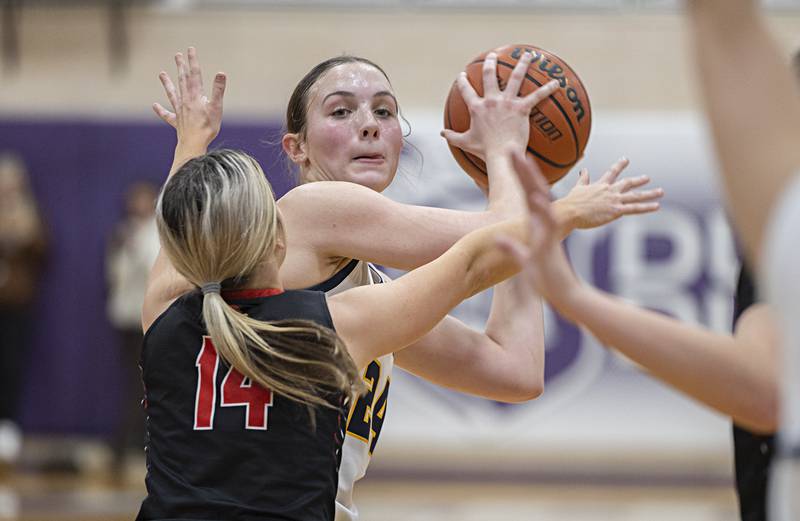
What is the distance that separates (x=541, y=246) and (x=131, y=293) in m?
7.55

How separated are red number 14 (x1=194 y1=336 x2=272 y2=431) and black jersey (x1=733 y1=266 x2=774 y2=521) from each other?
92 cm

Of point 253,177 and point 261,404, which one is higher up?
point 253,177

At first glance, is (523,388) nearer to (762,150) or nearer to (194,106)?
(194,106)

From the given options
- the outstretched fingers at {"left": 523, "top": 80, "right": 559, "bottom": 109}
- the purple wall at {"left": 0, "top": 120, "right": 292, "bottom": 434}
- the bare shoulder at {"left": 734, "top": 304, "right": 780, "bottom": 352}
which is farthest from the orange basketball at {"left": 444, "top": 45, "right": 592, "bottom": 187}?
the purple wall at {"left": 0, "top": 120, "right": 292, "bottom": 434}

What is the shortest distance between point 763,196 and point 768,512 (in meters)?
0.87

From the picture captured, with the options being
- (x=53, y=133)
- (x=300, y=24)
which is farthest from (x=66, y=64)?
(x=300, y=24)

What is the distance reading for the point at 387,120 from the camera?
128 inches

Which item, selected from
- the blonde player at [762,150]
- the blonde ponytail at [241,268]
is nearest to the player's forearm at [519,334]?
the blonde ponytail at [241,268]

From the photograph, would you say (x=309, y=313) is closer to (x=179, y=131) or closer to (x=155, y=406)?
(x=155, y=406)

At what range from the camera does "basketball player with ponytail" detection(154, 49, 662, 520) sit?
2.84 meters

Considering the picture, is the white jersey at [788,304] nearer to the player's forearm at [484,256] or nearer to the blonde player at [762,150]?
the blonde player at [762,150]

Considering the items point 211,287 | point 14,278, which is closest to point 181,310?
point 211,287

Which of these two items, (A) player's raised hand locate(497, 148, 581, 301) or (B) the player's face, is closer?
(A) player's raised hand locate(497, 148, 581, 301)

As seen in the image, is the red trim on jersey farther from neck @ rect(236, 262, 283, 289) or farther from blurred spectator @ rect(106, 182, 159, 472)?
blurred spectator @ rect(106, 182, 159, 472)
